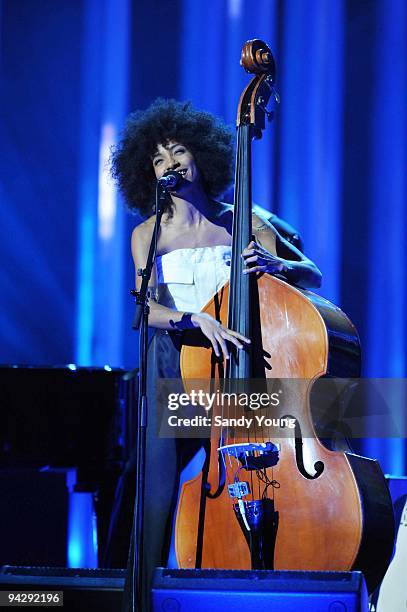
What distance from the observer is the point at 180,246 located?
8.69 feet

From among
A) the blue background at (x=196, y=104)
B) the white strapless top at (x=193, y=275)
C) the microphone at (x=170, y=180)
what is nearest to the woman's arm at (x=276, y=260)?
the white strapless top at (x=193, y=275)

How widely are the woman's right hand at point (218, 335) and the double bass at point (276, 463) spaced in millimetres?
29

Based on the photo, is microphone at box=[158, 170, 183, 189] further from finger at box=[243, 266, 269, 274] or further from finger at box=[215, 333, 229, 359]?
finger at box=[215, 333, 229, 359]

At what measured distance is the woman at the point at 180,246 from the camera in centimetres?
237

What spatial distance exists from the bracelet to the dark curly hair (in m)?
0.64

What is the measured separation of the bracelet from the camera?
2.32 metres

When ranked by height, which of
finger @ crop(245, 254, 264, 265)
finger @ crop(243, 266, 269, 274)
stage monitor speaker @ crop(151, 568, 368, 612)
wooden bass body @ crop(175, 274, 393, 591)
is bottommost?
stage monitor speaker @ crop(151, 568, 368, 612)

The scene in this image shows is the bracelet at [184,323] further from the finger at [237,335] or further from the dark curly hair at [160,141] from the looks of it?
the dark curly hair at [160,141]

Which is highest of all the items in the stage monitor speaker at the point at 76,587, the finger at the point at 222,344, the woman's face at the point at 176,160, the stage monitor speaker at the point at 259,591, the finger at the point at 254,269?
the woman's face at the point at 176,160

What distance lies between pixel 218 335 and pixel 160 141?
85 centimetres

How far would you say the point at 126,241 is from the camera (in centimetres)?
407

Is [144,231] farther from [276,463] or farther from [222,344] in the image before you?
[276,463]

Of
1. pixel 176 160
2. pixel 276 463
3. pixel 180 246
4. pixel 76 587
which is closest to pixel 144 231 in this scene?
pixel 180 246

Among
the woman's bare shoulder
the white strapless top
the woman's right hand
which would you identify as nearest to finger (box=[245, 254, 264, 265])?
the woman's right hand
